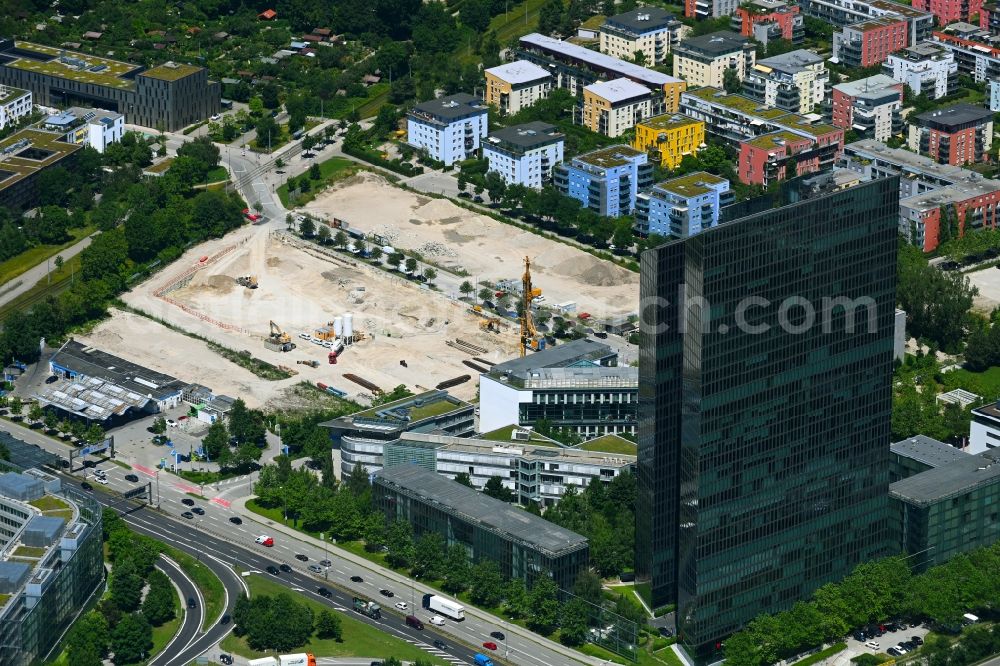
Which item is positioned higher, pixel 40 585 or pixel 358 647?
pixel 40 585

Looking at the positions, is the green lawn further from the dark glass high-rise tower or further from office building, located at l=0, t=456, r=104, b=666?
the dark glass high-rise tower

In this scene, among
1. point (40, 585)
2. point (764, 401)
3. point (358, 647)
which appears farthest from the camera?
point (358, 647)

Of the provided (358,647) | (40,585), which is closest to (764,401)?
(358,647)

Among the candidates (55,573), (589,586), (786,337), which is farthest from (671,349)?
(55,573)

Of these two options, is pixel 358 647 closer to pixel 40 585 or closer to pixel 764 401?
pixel 40 585

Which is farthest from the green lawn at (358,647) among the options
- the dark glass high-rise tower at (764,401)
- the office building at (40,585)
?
the dark glass high-rise tower at (764,401)

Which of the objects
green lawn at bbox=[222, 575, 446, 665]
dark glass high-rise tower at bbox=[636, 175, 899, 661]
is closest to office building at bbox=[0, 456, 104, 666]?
green lawn at bbox=[222, 575, 446, 665]

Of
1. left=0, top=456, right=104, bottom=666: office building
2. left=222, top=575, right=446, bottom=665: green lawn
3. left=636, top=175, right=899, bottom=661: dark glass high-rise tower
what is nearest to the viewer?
left=636, top=175, right=899, bottom=661: dark glass high-rise tower

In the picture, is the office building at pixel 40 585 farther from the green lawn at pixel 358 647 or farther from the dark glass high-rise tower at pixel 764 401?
the dark glass high-rise tower at pixel 764 401
